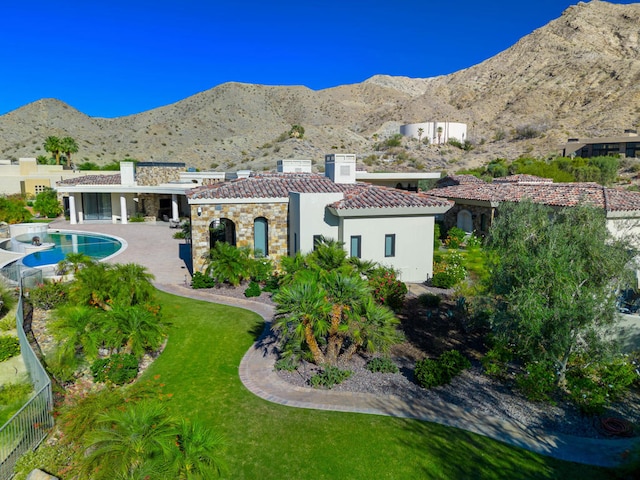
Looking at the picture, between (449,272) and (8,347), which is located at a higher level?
(449,272)

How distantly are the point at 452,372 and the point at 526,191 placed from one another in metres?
22.1

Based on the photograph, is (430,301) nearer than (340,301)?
No

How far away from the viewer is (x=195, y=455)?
25.0 feet

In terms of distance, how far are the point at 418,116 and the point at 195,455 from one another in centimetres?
13368

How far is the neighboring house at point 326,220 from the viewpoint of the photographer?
21406 mm

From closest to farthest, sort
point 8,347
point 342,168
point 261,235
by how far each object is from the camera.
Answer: point 8,347 < point 261,235 < point 342,168

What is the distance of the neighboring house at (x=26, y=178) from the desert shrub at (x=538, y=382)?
→ 2437 inches

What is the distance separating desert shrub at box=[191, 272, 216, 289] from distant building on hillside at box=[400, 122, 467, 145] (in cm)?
9431

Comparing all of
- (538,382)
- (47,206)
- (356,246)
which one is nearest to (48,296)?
(356,246)

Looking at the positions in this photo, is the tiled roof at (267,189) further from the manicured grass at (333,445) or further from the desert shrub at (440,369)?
the desert shrub at (440,369)

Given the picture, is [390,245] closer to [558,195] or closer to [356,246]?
[356,246]

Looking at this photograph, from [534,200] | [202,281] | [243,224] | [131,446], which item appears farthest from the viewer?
[534,200]

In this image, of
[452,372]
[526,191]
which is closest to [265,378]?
[452,372]

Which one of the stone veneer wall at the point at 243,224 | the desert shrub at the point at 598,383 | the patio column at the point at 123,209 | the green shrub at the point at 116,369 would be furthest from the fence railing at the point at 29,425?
the patio column at the point at 123,209
